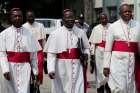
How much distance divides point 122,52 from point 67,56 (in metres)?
0.90

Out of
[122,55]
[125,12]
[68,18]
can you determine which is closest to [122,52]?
[122,55]

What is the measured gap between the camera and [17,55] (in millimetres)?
9859

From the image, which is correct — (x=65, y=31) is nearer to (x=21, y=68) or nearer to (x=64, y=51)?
(x=64, y=51)

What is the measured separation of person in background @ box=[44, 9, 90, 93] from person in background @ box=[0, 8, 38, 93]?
0.48 metres

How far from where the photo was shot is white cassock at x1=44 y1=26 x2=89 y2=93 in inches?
406

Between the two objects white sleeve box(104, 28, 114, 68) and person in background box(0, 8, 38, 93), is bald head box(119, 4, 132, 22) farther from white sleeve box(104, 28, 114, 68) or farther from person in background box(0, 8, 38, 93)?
person in background box(0, 8, 38, 93)

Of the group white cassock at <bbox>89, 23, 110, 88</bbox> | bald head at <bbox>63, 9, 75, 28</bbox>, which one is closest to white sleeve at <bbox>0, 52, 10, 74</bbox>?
bald head at <bbox>63, 9, 75, 28</bbox>

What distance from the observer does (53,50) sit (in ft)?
33.9

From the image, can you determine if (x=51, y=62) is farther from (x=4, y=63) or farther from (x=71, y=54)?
(x=4, y=63)

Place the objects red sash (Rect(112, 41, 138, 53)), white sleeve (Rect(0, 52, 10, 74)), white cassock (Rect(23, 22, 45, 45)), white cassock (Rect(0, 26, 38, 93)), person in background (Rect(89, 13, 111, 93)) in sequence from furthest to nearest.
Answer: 1. white cassock (Rect(23, 22, 45, 45))
2. person in background (Rect(89, 13, 111, 93))
3. red sash (Rect(112, 41, 138, 53))
4. white cassock (Rect(0, 26, 38, 93))
5. white sleeve (Rect(0, 52, 10, 74))

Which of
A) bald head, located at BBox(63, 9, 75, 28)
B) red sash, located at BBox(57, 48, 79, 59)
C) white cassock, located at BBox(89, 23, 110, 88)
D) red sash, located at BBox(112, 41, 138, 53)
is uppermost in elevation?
bald head, located at BBox(63, 9, 75, 28)

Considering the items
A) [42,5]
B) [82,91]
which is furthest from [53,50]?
[42,5]

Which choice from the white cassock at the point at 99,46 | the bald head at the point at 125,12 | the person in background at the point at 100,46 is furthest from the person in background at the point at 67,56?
the white cassock at the point at 99,46

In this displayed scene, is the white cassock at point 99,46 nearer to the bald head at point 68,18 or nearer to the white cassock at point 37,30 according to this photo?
the white cassock at point 37,30
